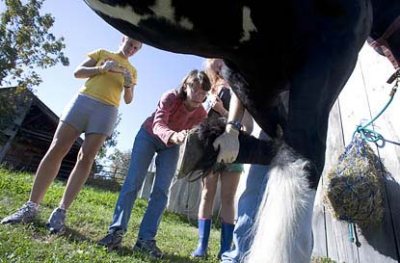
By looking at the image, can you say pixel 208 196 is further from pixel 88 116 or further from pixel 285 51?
pixel 285 51

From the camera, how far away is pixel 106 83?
8.89 ft

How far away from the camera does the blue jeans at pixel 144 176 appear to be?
255cm

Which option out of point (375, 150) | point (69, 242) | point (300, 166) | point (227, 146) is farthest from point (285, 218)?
point (375, 150)

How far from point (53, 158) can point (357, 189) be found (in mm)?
1820

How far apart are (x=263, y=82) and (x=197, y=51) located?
17 cm

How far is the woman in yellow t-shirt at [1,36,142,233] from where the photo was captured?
253 cm

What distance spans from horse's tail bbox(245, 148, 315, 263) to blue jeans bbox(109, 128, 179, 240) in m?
1.87

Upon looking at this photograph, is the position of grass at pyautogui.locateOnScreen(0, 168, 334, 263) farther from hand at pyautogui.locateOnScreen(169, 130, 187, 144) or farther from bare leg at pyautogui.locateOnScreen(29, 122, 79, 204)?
hand at pyautogui.locateOnScreen(169, 130, 187, 144)

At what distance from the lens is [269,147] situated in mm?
915

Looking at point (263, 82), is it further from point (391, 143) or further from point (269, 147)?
point (391, 143)

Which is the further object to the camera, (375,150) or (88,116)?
(375,150)

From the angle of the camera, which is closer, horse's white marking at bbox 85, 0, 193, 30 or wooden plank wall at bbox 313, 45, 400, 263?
horse's white marking at bbox 85, 0, 193, 30

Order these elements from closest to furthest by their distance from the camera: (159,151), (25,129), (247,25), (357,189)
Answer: (247,25), (357,189), (159,151), (25,129)

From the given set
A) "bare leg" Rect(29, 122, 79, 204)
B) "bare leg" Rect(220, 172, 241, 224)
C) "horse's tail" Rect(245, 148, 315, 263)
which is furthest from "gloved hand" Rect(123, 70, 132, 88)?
"horse's tail" Rect(245, 148, 315, 263)
